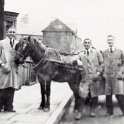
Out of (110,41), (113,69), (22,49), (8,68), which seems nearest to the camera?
(8,68)

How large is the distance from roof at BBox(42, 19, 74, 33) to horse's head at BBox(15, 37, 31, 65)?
58546 mm

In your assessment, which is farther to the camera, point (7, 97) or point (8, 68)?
point (7, 97)

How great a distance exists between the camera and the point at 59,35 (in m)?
69.1

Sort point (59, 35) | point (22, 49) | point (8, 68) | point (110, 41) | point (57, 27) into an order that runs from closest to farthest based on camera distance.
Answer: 1. point (8, 68)
2. point (22, 49)
3. point (110, 41)
4. point (59, 35)
5. point (57, 27)

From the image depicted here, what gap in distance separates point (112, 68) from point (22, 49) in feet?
7.96

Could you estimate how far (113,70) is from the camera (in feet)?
32.8

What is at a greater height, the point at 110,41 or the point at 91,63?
the point at 110,41

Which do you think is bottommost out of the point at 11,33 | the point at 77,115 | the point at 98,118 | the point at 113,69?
the point at 98,118

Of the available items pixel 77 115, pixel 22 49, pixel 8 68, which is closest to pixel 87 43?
pixel 22 49

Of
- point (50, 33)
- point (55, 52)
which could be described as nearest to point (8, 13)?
point (55, 52)

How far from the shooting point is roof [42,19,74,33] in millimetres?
69562

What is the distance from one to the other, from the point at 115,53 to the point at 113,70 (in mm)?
449

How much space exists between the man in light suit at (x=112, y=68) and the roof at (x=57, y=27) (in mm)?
58052

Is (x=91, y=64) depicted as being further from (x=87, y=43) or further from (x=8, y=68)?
(x=8, y=68)
